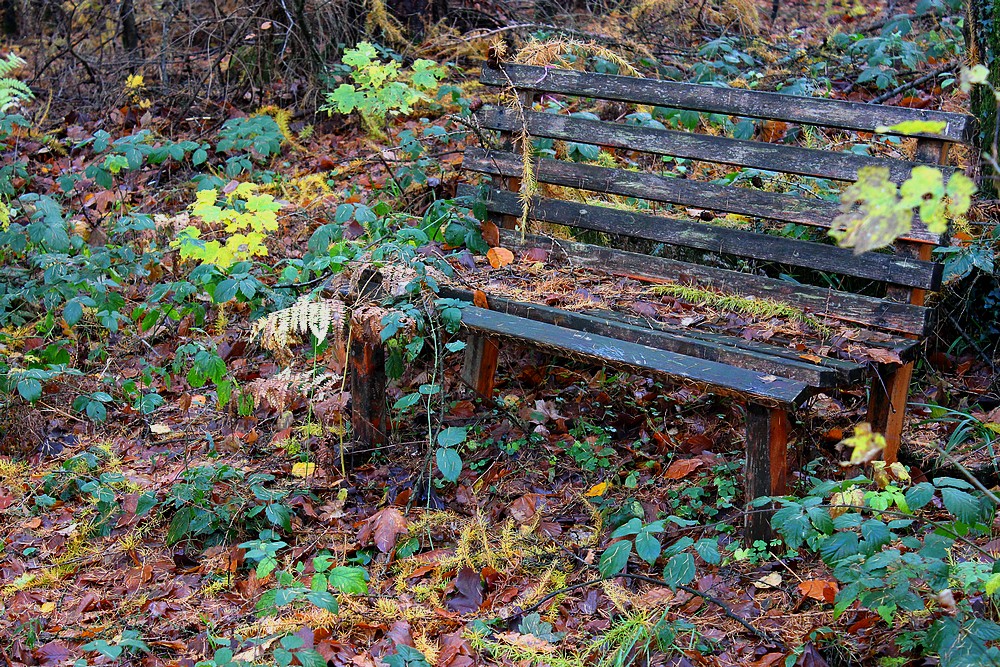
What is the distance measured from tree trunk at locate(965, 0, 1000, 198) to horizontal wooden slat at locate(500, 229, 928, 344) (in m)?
1.12

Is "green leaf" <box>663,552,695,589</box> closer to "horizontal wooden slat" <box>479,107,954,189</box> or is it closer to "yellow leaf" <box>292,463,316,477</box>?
"horizontal wooden slat" <box>479,107,954,189</box>

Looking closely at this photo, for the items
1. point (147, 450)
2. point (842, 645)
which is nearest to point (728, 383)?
point (842, 645)

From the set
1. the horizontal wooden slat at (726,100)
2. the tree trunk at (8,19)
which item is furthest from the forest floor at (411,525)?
the tree trunk at (8,19)

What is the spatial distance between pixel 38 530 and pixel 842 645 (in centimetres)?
314

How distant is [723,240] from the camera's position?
12.1 feet

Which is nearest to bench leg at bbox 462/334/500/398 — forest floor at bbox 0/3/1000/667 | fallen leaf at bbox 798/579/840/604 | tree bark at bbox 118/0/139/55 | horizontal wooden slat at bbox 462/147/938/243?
forest floor at bbox 0/3/1000/667

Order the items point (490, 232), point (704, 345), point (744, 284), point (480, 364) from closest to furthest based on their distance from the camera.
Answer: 1. point (704, 345)
2. point (744, 284)
3. point (480, 364)
4. point (490, 232)

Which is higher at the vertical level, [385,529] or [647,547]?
[647,547]

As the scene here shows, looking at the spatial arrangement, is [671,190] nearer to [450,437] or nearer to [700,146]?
[700,146]

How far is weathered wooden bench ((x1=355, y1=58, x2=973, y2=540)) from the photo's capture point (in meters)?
2.96

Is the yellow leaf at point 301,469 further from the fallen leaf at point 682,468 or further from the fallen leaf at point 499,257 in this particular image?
the fallen leaf at point 682,468

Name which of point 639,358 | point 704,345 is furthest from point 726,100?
point 639,358

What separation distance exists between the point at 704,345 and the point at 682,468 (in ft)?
1.96

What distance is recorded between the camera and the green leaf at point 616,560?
104 inches
